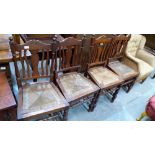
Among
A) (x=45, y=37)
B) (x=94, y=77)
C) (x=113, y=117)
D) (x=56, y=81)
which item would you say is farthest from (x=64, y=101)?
(x=45, y=37)

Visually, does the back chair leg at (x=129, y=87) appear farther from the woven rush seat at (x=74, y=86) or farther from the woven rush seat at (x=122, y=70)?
the woven rush seat at (x=74, y=86)

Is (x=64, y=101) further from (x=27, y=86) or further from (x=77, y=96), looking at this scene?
(x=27, y=86)

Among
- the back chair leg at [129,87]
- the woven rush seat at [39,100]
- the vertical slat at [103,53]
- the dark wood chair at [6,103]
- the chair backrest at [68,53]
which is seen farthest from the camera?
the back chair leg at [129,87]

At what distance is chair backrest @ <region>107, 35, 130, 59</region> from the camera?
6.61 ft

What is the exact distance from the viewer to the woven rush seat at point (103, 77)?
6.20 ft

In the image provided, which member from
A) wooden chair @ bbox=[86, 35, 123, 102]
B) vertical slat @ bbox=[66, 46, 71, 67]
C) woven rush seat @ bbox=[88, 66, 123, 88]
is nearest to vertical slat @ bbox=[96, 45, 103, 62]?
wooden chair @ bbox=[86, 35, 123, 102]

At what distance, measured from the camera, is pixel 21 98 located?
1.50m

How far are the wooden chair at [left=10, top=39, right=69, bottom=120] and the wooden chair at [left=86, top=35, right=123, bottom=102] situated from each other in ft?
1.71

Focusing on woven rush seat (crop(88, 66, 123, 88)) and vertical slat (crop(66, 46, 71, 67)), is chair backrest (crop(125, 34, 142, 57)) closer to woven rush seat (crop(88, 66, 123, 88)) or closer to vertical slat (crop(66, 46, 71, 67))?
woven rush seat (crop(88, 66, 123, 88))

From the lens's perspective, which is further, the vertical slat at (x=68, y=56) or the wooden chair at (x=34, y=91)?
the vertical slat at (x=68, y=56)

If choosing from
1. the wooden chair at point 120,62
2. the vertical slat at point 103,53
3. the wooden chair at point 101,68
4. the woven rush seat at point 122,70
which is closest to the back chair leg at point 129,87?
the wooden chair at point 120,62

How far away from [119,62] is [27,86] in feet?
4.66

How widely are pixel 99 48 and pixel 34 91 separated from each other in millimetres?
934

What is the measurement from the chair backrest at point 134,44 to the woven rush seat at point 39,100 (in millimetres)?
1410
